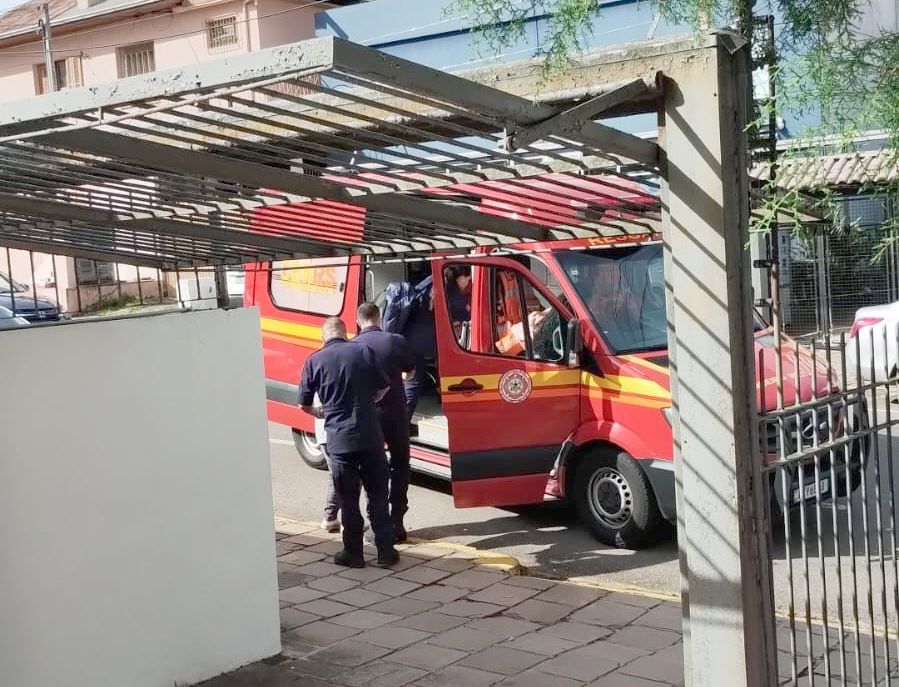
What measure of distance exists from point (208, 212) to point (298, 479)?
566 cm

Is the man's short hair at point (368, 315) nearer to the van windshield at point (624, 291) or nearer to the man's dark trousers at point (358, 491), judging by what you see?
the man's dark trousers at point (358, 491)

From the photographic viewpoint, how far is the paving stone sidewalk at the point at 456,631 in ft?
18.4

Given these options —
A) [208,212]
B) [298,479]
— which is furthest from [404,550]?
[208,212]

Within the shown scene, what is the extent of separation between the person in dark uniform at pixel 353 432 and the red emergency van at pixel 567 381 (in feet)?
2.44

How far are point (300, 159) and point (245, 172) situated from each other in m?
0.36

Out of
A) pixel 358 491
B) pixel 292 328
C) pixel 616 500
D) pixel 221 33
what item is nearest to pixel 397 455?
pixel 358 491

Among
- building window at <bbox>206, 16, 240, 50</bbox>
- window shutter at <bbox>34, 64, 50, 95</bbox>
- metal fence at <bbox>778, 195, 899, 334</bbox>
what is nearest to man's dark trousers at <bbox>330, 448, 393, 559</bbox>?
metal fence at <bbox>778, 195, 899, 334</bbox>

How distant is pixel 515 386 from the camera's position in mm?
8039

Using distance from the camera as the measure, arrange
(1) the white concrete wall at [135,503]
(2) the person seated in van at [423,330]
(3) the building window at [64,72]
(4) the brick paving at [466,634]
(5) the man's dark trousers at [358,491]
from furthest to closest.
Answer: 1. (3) the building window at [64,72]
2. (2) the person seated in van at [423,330]
3. (5) the man's dark trousers at [358,491]
4. (4) the brick paving at [466,634]
5. (1) the white concrete wall at [135,503]

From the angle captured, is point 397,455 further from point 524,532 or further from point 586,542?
point 586,542

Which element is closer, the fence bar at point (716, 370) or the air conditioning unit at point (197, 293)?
the fence bar at point (716, 370)

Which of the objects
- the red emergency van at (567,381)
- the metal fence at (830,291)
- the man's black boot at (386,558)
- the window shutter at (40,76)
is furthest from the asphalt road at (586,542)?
the window shutter at (40,76)

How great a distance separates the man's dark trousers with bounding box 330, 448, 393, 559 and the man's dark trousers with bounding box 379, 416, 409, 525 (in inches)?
21.4

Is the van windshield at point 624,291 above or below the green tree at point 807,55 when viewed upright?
below
